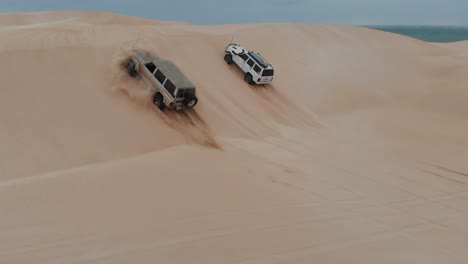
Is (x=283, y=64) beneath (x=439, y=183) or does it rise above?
beneath

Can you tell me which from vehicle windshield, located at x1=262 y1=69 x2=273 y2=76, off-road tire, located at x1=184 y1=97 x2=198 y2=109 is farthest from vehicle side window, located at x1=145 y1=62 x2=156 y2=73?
vehicle windshield, located at x1=262 y1=69 x2=273 y2=76

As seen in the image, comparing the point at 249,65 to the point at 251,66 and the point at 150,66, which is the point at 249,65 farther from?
the point at 150,66

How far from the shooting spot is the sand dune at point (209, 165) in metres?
6.80

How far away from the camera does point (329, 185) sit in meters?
9.93

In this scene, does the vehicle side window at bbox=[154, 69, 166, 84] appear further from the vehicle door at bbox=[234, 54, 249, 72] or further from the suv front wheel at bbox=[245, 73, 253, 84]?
the vehicle door at bbox=[234, 54, 249, 72]

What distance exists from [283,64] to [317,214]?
1362 cm

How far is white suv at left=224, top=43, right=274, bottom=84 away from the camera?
52.3 ft

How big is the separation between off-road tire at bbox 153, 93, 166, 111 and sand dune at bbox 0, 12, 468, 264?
13.9 inches

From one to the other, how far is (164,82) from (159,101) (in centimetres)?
61

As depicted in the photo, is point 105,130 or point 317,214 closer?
point 317,214

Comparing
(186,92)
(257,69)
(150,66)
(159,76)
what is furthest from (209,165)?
(257,69)

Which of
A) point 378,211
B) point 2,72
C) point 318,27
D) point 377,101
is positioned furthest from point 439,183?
point 318,27

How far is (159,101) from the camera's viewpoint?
1184 centimetres

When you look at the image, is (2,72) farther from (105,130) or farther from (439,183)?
(439,183)
